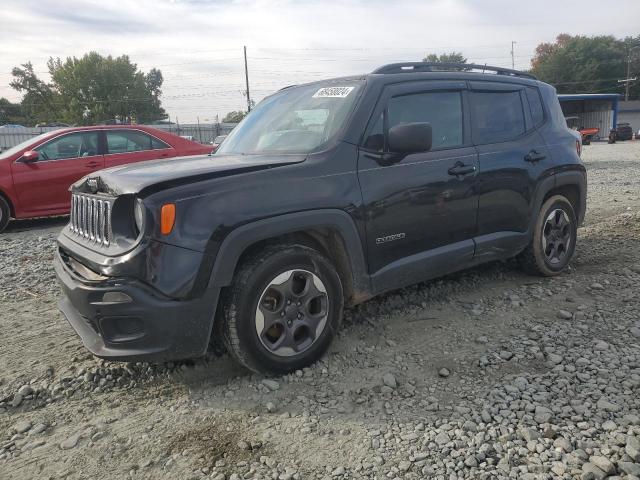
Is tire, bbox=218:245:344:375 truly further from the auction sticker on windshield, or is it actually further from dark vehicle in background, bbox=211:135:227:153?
dark vehicle in background, bbox=211:135:227:153

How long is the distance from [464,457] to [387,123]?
85.8 inches

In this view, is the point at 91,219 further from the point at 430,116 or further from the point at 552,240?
the point at 552,240

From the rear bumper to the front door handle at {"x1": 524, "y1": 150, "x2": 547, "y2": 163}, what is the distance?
3021 millimetres

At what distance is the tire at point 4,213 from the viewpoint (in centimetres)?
794

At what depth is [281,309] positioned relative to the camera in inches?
117

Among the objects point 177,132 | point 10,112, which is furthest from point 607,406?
point 10,112

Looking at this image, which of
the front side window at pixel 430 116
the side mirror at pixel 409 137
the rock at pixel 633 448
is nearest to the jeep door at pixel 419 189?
the front side window at pixel 430 116

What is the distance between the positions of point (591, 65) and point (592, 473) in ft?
302

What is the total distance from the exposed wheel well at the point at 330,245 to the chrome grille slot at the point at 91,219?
34.4 inches

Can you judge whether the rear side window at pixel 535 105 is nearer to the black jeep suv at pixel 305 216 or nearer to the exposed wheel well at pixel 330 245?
the black jeep suv at pixel 305 216

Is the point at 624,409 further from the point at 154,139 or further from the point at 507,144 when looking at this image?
the point at 154,139

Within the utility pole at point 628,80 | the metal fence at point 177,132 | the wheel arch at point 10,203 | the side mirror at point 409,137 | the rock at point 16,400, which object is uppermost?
the utility pole at point 628,80

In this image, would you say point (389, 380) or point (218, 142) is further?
point (218, 142)

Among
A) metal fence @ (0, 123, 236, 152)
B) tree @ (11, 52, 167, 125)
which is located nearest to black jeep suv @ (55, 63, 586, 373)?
metal fence @ (0, 123, 236, 152)
